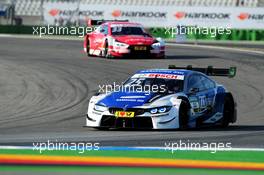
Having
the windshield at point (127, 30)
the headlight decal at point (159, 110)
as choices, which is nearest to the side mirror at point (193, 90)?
the headlight decal at point (159, 110)

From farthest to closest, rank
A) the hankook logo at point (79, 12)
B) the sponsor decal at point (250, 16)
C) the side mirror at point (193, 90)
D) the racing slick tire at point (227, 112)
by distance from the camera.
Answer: the hankook logo at point (79, 12), the sponsor decal at point (250, 16), the racing slick tire at point (227, 112), the side mirror at point (193, 90)

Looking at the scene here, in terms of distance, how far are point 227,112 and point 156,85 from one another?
5.41 feet

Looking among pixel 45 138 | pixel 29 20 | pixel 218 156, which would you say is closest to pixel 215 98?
pixel 45 138

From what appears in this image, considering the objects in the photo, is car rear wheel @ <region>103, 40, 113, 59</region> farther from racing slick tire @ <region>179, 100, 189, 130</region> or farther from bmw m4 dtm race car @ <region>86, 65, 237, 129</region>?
racing slick tire @ <region>179, 100, 189, 130</region>

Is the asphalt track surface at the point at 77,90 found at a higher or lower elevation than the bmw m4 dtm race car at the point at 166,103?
lower

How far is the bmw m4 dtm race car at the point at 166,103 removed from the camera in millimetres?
13906

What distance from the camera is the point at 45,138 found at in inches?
500

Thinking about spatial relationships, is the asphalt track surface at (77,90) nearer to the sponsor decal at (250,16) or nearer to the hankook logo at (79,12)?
the sponsor decal at (250,16)

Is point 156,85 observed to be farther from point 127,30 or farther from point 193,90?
point 127,30

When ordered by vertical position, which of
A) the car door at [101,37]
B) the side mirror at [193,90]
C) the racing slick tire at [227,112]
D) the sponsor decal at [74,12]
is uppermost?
the side mirror at [193,90]

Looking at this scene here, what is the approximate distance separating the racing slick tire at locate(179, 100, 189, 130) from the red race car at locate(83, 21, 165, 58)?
15.1m

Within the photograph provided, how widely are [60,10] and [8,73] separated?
→ 30.7m

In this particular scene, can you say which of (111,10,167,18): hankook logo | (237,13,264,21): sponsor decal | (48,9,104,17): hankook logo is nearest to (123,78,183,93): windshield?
(237,13,264,21): sponsor decal

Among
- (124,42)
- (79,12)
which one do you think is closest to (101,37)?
(124,42)
